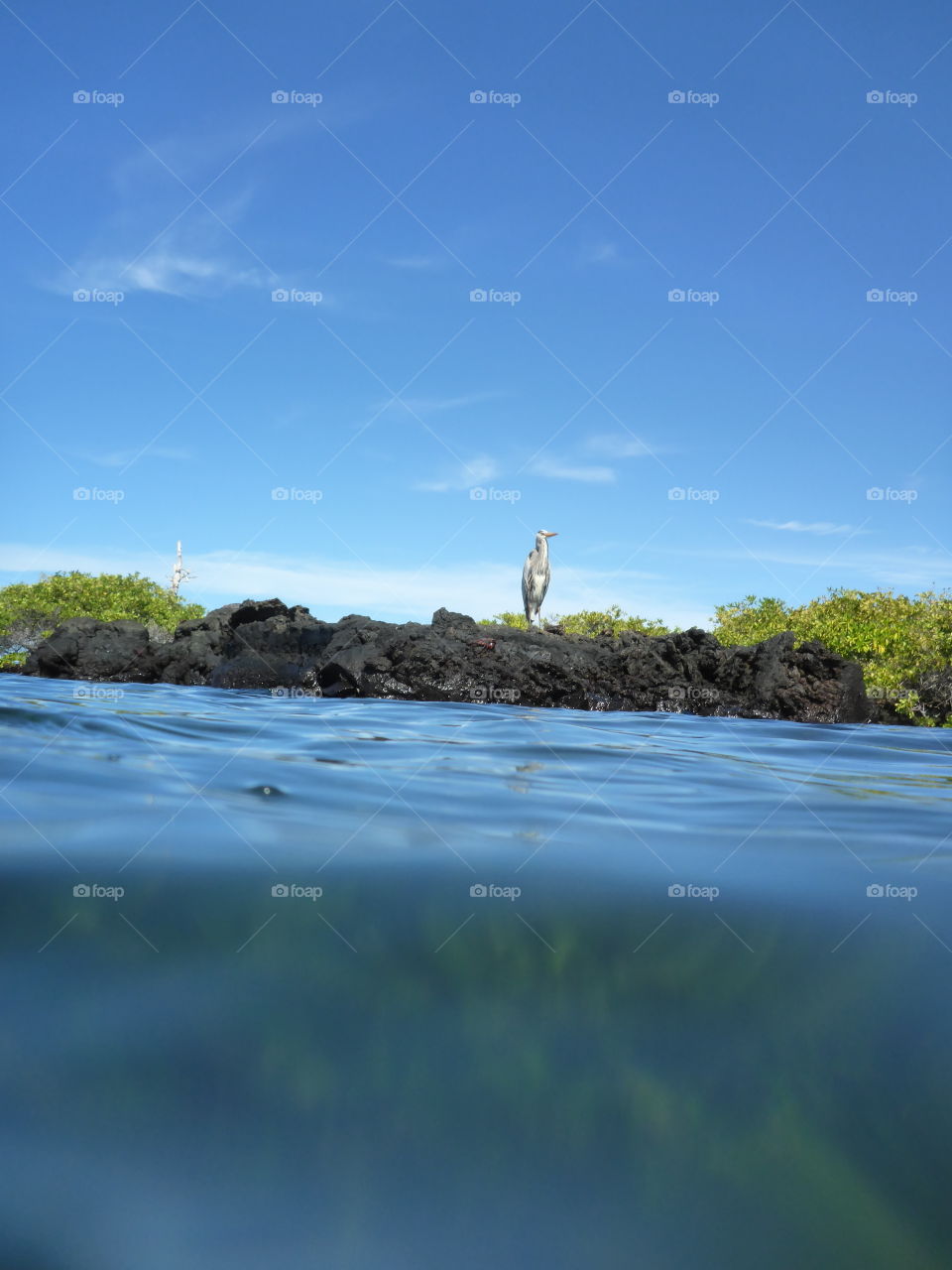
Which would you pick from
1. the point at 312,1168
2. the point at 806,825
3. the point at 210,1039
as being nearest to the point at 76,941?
the point at 210,1039

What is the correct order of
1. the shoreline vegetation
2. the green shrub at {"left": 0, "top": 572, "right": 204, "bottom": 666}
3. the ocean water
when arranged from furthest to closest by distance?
the green shrub at {"left": 0, "top": 572, "right": 204, "bottom": 666}, the shoreline vegetation, the ocean water

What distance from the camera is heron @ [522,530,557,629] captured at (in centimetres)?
2288

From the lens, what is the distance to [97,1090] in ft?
5.94

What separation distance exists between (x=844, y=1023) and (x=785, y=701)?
42.9 feet

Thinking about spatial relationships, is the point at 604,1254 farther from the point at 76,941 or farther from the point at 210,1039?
the point at 76,941

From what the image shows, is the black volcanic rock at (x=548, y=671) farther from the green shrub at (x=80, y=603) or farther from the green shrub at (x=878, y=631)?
the green shrub at (x=80, y=603)

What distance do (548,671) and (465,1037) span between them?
498 inches

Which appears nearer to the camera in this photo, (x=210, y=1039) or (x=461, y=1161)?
(x=461, y=1161)

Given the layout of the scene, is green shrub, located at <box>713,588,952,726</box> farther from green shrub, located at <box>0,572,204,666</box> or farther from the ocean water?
green shrub, located at <box>0,572,204,666</box>

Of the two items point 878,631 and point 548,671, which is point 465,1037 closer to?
point 548,671

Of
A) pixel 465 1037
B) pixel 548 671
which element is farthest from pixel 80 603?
pixel 465 1037

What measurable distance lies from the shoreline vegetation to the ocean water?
44.0ft

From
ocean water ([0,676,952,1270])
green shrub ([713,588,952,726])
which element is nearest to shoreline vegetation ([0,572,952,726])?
green shrub ([713,588,952,726])

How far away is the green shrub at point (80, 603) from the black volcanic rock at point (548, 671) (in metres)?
15.8
